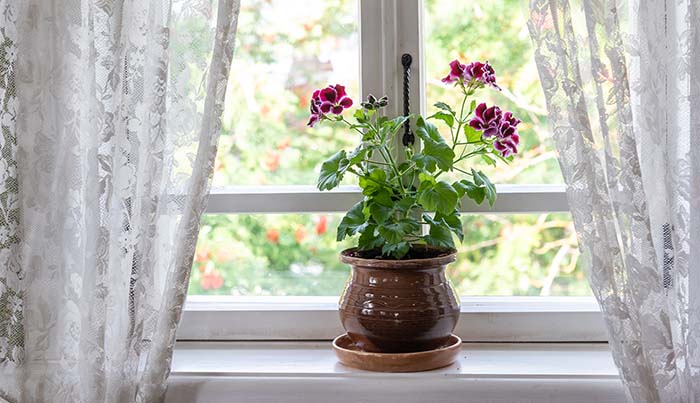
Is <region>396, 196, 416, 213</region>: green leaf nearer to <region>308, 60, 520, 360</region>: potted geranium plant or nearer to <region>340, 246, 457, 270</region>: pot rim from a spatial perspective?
<region>308, 60, 520, 360</region>: potted geranium plant

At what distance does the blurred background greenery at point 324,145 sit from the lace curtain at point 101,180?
0.36 m

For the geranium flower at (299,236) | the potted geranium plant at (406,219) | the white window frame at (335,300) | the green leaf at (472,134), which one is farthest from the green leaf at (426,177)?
the geranium flower at (299,236)

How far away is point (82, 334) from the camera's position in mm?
1723

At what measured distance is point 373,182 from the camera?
1.85m

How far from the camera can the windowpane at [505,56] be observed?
6.64 ft

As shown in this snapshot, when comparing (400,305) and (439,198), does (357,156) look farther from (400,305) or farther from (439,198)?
(400,305)

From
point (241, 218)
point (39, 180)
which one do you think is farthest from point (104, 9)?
point (241, 218)

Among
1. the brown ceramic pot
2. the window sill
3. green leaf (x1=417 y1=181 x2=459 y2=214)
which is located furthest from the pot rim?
the window sill

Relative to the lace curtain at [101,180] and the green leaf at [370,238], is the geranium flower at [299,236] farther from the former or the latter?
the lace curtain at [101,180]

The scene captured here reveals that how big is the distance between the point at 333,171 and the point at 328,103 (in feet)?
0.47

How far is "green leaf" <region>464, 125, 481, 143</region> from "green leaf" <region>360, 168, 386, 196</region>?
191mm

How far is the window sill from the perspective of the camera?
176cm

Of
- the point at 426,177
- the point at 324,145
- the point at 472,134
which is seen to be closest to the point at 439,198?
the point at 426,177

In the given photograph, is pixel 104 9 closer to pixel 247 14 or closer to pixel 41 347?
pixel 247 14
